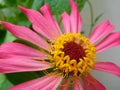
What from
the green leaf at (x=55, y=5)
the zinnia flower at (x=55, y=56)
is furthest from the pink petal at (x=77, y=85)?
the green leaf at (x=55, y=5)

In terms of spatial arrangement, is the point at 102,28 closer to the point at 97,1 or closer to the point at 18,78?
the point at 18,78

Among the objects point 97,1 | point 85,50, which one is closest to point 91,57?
point 85,50

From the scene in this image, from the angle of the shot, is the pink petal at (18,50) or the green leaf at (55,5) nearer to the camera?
the pink petal at (18,50)

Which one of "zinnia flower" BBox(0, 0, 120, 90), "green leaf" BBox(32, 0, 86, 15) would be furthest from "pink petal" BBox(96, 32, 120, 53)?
"green leaf" BBox(32, 0, 86, 15)

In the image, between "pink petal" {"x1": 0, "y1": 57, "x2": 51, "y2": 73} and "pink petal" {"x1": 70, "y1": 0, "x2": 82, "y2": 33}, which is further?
"pink petal" {"x1": 70, "y1": 0, "x2": 82, "y2": 33}

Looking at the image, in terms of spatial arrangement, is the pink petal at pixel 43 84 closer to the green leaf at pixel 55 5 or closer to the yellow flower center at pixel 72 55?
the yellow flower center at pixel 72 55

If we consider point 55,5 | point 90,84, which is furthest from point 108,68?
point 55,5

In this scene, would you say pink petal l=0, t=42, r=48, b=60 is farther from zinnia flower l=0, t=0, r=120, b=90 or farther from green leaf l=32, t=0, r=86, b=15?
green leaf l=32, t=0, r=86, b=15
